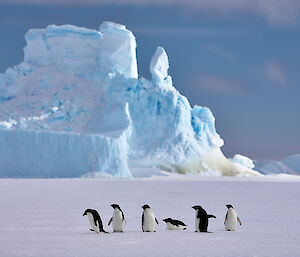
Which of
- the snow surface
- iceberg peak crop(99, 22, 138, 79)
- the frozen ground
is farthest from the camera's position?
the snow surface

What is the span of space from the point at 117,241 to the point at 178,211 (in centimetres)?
453

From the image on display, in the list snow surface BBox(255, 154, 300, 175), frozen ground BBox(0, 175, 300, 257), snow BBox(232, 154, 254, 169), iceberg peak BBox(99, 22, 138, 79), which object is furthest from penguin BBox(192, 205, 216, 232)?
snow surface BBox(255, 154, 300, 175)

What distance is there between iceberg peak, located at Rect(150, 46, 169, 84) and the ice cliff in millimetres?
58

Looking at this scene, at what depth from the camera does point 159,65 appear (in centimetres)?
3219

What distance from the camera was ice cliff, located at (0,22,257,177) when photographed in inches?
1038

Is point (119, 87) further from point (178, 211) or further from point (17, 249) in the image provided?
point (17, 249)

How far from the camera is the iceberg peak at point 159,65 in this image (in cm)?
3151

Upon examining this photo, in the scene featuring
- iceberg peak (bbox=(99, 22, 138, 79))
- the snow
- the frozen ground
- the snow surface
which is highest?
iceberg peak (bbox=(99, 22, 138, 79))

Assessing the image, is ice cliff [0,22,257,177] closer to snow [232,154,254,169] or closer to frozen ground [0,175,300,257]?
snow [232,154,254,169]

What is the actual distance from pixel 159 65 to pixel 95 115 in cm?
479

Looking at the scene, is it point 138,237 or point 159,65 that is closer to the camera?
point 138,237

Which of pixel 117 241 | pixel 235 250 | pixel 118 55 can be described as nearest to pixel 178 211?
pixel 117 241

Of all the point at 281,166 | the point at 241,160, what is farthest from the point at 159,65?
the point at 281,166

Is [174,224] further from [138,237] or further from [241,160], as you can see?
[241,160]
